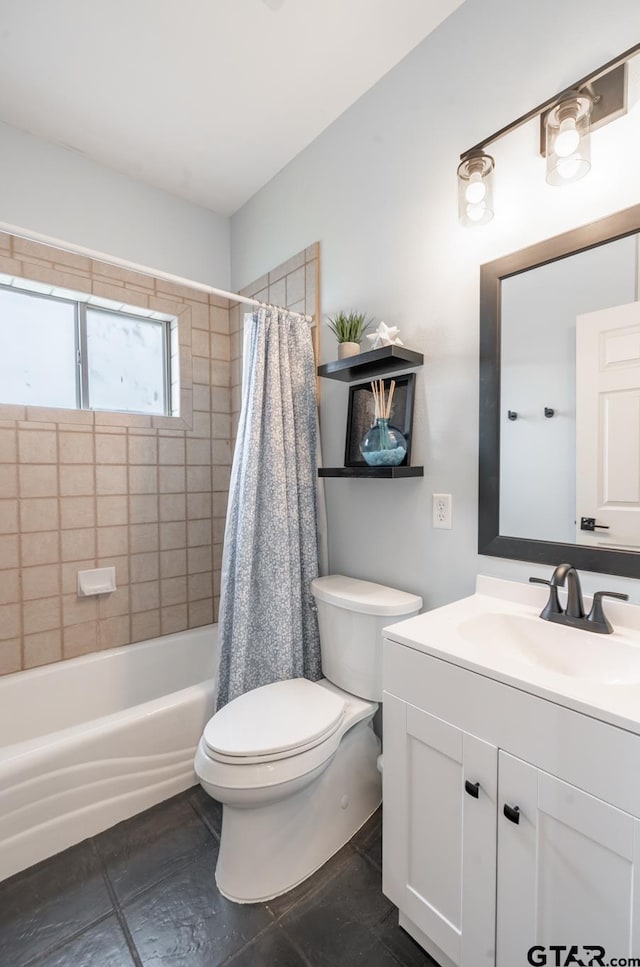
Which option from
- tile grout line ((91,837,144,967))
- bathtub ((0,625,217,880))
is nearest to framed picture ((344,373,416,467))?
bathtub ((0,625,217,880))

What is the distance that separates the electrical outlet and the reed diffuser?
0.18m

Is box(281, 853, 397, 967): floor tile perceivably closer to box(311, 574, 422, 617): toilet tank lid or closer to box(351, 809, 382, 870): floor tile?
box(351, 809, 382, 870): floor tile

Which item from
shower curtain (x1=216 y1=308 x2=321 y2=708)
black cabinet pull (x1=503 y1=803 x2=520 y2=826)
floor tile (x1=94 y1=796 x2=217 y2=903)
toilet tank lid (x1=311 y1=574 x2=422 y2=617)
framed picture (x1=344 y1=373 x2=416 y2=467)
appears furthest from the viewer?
shower curtain (x1=216 y1=308 x2=321 y2=708)

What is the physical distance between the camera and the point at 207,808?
1.57m

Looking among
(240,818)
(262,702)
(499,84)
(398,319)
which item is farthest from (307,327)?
(240,818)

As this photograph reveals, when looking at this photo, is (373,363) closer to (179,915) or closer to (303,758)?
(303,758)

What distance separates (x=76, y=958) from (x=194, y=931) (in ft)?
0.93

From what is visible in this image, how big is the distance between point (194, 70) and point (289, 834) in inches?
101

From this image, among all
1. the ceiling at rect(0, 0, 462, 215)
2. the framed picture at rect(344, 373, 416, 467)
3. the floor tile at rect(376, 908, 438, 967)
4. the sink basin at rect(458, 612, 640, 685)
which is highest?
the ceiling at rect(0, 0, 462, 215)

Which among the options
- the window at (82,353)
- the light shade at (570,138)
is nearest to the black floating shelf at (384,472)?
the light shade at (570,138)

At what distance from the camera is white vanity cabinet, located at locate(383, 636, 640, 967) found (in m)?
0.71

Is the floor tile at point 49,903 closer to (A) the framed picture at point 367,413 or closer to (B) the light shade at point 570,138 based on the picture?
(A) the framed picture at point 367,413

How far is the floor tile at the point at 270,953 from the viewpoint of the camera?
106 centimetres

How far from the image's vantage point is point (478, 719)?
88cm
